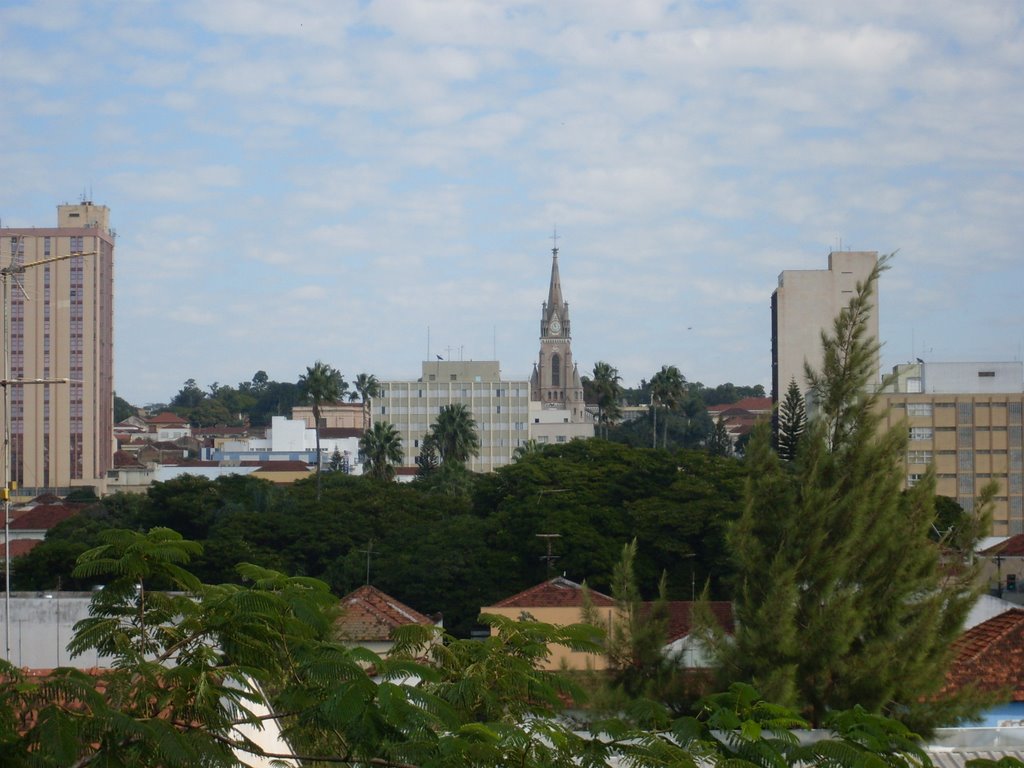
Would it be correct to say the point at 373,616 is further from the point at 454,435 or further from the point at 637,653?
the point at 454,435

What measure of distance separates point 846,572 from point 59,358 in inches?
3691

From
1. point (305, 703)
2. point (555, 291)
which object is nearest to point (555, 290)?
point (555, 291)

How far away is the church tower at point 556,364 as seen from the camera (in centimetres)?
14988

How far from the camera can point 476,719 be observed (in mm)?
7961

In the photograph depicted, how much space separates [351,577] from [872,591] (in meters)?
36.7

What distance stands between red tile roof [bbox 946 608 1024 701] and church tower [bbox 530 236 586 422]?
127 meters

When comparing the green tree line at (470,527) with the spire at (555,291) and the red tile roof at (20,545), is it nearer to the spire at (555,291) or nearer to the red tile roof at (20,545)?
the red tile roof at (20,545)

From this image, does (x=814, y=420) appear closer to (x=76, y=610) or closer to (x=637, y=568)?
(x=76, y=610)

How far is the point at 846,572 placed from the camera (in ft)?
42.3

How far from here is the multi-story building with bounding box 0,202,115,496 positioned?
98.4 meters

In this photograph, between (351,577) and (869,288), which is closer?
(869,288)

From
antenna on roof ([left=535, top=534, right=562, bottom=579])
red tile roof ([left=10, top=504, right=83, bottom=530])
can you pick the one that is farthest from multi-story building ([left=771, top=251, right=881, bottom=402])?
antenna on roof ([left=535, top=534, right=562, bottom=579])

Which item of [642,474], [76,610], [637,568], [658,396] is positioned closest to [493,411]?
[658,396]

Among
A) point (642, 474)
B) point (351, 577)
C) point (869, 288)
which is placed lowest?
point (351, 577)
